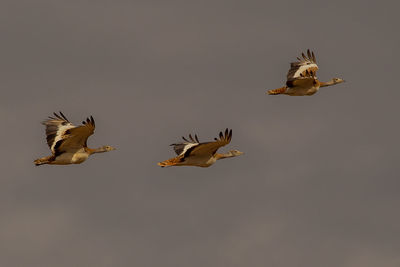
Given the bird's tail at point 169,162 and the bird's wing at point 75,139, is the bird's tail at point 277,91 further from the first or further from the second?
the bird's wing at point 75,139

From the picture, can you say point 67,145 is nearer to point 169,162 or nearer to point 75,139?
point 75,139

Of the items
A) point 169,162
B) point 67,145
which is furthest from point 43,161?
point 169,162

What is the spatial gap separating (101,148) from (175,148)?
4738mm

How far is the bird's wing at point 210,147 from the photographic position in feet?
204

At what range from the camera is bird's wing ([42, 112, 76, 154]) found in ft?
216

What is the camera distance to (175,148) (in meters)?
69.8

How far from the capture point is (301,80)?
73.1 metres

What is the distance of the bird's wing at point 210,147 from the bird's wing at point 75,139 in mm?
6295

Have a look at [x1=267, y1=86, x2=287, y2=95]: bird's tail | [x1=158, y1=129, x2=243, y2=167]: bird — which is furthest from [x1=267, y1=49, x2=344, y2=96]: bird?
[x1=158, y1=129, x2=243, y2=167]: bird

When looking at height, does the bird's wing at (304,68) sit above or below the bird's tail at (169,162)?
above

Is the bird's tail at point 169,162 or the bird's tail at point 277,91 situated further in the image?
the bird's tail at point 277,91

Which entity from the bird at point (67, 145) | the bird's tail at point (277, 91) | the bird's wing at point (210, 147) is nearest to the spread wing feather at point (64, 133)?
the bird at point (67, 145)

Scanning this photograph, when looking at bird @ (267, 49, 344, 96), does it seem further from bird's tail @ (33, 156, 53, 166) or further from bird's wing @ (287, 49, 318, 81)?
bird's tail @ (33, 156, 53, 166)

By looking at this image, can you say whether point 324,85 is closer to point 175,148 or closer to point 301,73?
point 301,73
